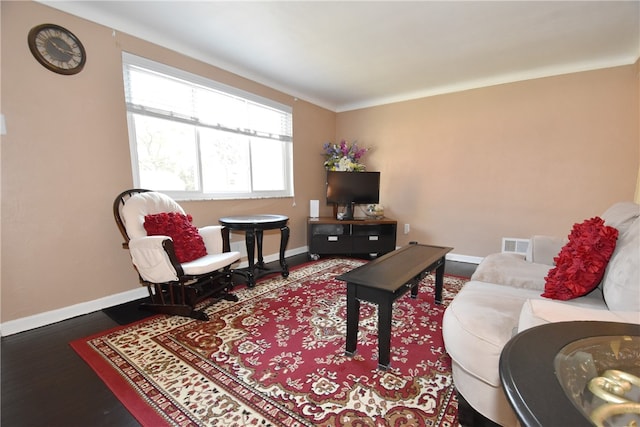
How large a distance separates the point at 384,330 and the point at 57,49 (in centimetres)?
301

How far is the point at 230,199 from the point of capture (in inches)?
129

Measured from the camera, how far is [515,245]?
3480 millimetres

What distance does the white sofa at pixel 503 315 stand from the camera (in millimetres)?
874

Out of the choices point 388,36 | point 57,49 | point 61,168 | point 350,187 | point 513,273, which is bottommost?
point 513,273

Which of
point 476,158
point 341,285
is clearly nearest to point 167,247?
point 341,285

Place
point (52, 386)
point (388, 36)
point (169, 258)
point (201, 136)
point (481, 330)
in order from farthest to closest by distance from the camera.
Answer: point (201, 136) < point (388, 36) < point (169, 258) < point (52, 386) < point (481, 330)

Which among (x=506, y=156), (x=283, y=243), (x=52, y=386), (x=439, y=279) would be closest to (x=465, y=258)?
(x=506, y=156)

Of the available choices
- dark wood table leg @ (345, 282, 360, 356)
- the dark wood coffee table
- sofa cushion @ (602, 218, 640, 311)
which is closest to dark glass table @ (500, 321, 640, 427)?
sofa cushion @ (602, 218, 640, 311)

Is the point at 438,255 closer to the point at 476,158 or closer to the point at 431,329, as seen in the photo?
the point at 431,329

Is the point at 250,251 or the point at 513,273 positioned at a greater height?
the point at 513,273

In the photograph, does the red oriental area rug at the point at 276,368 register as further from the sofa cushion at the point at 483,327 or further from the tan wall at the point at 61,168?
the tan wall at the point at 61,168

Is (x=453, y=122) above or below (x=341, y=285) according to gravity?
above

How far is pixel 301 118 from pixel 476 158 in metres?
2.53

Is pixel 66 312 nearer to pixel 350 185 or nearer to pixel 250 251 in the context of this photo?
pixel 250 251
